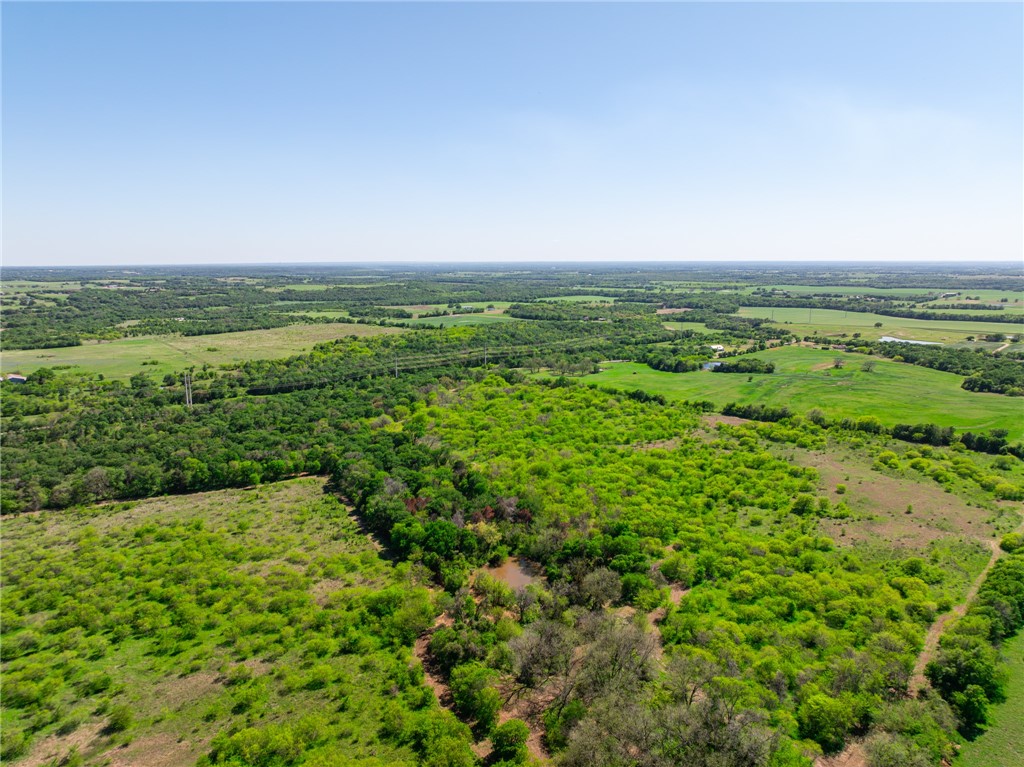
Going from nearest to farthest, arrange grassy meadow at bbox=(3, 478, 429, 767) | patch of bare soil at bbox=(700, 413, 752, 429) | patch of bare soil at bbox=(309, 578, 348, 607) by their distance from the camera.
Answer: grassy meadow at bbox=(3, 478, 429, 767) → patch of bare soil at bbox=(309, 578, 348, 607) → patch of bare soil at bbox=(700, 413, 752, 429)

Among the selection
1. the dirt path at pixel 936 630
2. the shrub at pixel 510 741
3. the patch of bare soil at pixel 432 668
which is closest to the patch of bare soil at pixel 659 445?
the dirt path at pixel 936 630

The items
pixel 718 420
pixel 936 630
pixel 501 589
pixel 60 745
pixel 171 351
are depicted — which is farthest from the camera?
pixel 171 351

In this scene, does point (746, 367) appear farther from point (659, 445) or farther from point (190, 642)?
point (190, 642)

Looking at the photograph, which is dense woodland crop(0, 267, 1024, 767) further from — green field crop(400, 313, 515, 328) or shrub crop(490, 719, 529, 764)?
green field crop(400, 313, 515, 328)

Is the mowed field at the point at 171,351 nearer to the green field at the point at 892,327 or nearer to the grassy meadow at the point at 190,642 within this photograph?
the grassy meadow at the point at 190,642

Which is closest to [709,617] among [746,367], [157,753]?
[157,753]

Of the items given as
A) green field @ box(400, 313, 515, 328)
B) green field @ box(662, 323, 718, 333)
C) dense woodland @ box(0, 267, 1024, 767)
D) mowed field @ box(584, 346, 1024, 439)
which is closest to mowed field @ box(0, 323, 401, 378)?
green field @ box(400, 313, 515, 328)
